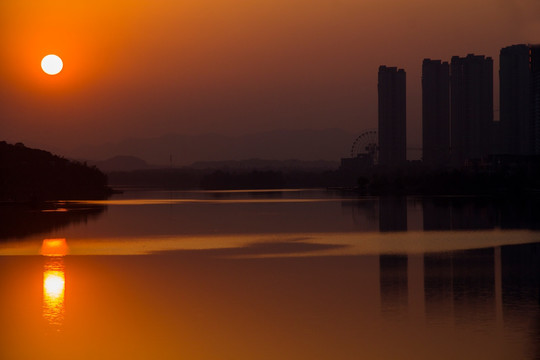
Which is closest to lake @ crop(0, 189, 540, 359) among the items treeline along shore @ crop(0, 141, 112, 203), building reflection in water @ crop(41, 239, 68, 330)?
building reflection in water @ crop(41, 239, 68, 330)

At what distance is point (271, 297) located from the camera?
709 inches

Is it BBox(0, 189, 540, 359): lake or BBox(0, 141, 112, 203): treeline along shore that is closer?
BBox(0, 189, 540, 359): lake

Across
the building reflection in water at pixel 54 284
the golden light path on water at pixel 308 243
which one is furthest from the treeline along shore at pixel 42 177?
the building reflection in water at pixel 54 284

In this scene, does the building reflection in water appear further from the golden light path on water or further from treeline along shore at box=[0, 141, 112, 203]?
treeline along shore at box=[0, 141, 112, 203]

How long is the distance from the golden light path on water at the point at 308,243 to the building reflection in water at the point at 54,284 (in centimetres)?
52

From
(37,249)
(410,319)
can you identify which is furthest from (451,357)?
(37,249)

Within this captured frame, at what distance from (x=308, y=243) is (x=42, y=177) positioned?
244 feet

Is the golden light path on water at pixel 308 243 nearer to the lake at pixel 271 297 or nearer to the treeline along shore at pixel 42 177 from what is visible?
the lake at pixel 271 297

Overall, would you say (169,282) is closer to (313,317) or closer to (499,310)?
(313,317)

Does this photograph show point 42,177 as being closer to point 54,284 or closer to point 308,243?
point 308,243

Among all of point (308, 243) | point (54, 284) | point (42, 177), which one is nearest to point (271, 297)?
point (54, 284)

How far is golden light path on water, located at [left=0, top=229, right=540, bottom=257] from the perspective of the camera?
92.3 feet

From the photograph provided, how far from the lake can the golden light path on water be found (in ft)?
0.24

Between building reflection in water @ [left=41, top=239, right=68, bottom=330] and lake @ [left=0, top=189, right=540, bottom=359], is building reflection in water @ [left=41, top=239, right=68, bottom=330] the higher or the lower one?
the higher one
